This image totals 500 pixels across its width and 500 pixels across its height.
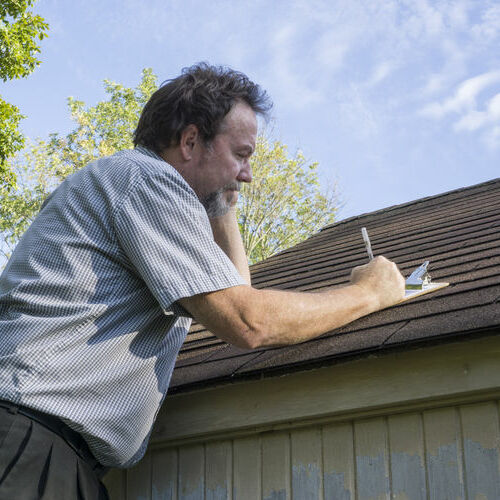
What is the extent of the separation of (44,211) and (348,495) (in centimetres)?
166

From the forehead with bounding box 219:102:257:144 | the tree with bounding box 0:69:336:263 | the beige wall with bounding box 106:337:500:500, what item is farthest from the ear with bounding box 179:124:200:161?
the tree with bounding box 0:69:336:263

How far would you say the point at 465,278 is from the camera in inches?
144

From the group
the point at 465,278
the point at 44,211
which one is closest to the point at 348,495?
the point at 465,278

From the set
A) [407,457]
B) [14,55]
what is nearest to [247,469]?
[407,457]

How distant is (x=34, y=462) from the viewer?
7.61ft

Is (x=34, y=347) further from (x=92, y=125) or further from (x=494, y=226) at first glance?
(x=92, y=125)

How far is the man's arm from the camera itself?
2.44 m

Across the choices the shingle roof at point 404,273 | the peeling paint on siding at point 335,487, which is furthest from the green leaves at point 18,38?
the peeling paint on siding at point 335,487

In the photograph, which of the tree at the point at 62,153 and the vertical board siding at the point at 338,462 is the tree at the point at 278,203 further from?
the vertical board siding at the point at 338,462

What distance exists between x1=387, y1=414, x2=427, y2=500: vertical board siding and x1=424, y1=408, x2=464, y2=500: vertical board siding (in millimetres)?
33

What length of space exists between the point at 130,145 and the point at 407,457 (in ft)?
86.1

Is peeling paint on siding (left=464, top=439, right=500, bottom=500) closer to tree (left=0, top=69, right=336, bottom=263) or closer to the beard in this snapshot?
the beard

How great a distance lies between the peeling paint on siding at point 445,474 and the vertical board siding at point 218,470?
0.99 meters

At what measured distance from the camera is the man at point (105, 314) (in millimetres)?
2348
